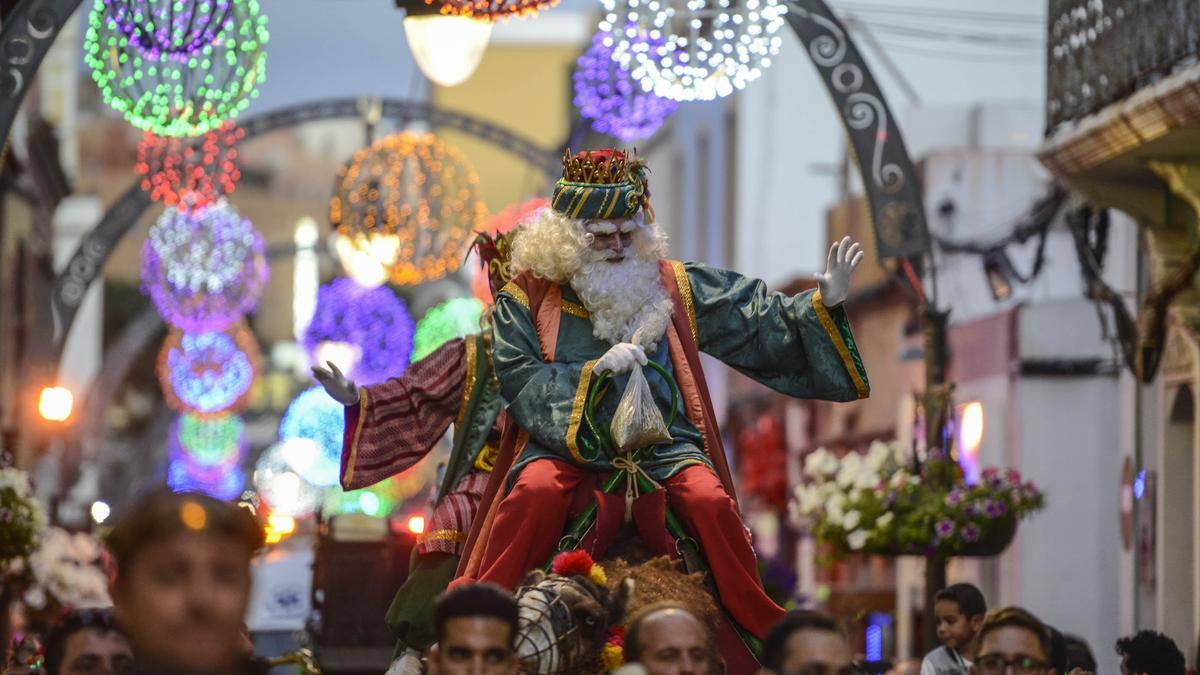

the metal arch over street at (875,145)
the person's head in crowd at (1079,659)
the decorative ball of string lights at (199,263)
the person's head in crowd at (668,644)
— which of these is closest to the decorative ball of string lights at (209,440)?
the decorative ball of string lights at (199,263)

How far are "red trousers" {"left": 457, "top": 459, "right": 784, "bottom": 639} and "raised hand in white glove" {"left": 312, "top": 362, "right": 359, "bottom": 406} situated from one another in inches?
51.1

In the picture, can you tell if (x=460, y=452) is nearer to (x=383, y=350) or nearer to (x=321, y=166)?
(x=383, y=350)

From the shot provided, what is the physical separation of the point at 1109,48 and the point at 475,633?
10.6 m

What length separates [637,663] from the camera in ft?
23.4

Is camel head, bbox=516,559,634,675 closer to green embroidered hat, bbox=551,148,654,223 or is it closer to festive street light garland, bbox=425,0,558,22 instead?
green embroidered hat, bbox=551,148,654,223

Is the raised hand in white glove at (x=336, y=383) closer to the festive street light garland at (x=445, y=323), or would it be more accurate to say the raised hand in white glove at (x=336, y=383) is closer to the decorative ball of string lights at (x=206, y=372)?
the festive street light garland at (x=445, y=323)

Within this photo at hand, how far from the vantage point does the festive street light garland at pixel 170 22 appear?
12.3m

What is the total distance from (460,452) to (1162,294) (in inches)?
266

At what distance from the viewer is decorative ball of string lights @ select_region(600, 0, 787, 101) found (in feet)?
41.8

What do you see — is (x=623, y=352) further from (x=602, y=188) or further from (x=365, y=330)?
(x=365, y=330)

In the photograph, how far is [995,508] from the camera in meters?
14.6

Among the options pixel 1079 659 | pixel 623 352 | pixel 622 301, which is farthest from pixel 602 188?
pixel 1079 659

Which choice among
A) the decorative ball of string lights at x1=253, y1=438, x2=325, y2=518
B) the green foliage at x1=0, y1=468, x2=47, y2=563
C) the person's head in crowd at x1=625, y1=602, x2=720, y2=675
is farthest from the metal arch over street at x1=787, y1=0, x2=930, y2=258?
the decorative ball of string lights at x1=253, y1=438, x2=325, y2=518

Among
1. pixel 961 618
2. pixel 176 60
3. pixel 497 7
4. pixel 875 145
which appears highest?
pixel 497 7
